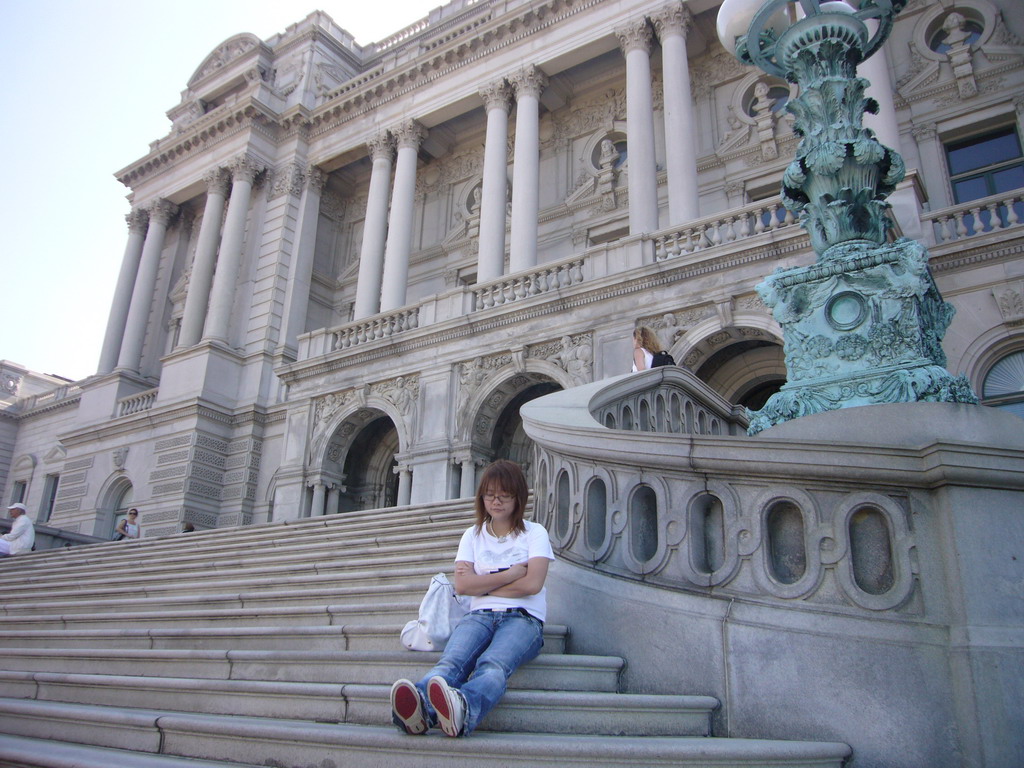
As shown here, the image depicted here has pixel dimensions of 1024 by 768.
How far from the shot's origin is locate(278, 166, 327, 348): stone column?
2636 cm

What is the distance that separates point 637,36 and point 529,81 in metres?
3.33

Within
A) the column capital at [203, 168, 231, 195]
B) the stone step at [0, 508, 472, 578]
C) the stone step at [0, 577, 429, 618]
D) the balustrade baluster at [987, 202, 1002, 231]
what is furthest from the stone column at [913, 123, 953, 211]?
the column capital at [203, 168, 231, 195]

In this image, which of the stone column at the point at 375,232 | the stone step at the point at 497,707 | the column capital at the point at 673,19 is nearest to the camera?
the stone step at the point at 497,707

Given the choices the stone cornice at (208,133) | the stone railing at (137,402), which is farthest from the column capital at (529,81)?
the stone railing at (137,402)

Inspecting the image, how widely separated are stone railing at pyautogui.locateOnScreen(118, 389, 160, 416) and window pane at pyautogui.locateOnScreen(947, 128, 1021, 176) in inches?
931

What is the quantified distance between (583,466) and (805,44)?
4.70 meters

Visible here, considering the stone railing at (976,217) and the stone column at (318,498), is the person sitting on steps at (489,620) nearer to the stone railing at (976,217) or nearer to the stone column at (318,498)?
the stone railing at (976,217)

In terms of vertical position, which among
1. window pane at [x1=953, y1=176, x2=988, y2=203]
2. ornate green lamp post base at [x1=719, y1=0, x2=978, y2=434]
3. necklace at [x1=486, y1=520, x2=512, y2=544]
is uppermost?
window pane at [x1=953, y1=176, x2=988, y2=203]

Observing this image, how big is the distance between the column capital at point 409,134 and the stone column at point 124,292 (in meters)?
12.0

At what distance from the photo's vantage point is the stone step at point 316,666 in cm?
457

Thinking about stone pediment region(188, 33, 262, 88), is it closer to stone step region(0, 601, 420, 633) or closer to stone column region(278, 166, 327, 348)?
stone column region(278, 166, 327, 348)

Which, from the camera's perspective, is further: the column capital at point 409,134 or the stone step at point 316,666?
the column capital at point 409,134

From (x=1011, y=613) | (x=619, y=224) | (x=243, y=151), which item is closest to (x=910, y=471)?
(x=1011, y=613)

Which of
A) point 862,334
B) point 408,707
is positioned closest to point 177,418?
point 862,334
